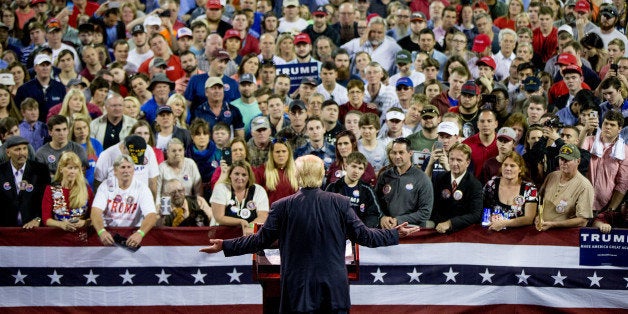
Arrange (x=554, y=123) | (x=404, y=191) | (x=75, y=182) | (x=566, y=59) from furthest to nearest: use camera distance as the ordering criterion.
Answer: (x=566, y=59) → (x=554, y=123) → (x=75, y=182) → (x=404, y=191)

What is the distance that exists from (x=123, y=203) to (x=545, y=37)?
7888mm

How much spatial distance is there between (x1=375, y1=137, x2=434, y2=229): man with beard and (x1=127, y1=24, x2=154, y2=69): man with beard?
21.6 ft

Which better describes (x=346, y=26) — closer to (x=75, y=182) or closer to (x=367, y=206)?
(x=367, y=206)

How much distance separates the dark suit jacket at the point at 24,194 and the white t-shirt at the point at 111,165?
67 centimetres

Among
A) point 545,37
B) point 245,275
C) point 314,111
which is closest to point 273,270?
point 245,275

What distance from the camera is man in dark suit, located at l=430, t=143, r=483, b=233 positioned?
1088cm

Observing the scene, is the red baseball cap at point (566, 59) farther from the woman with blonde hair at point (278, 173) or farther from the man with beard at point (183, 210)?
the man with beard at point (183, 210)

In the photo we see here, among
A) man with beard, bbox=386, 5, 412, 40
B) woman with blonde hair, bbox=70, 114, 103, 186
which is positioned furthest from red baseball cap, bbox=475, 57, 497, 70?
woman with blonde hair, bbox=70, 114, 103, 186

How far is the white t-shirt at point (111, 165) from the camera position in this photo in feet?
40.0

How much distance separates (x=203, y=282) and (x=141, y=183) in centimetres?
126

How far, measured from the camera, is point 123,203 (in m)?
11.3

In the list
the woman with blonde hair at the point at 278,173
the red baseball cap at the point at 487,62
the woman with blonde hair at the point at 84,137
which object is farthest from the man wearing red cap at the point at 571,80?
the woman with blonde hair at the point at 84,137

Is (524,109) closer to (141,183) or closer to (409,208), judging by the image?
(409,208)

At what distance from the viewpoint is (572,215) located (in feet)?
35.8
